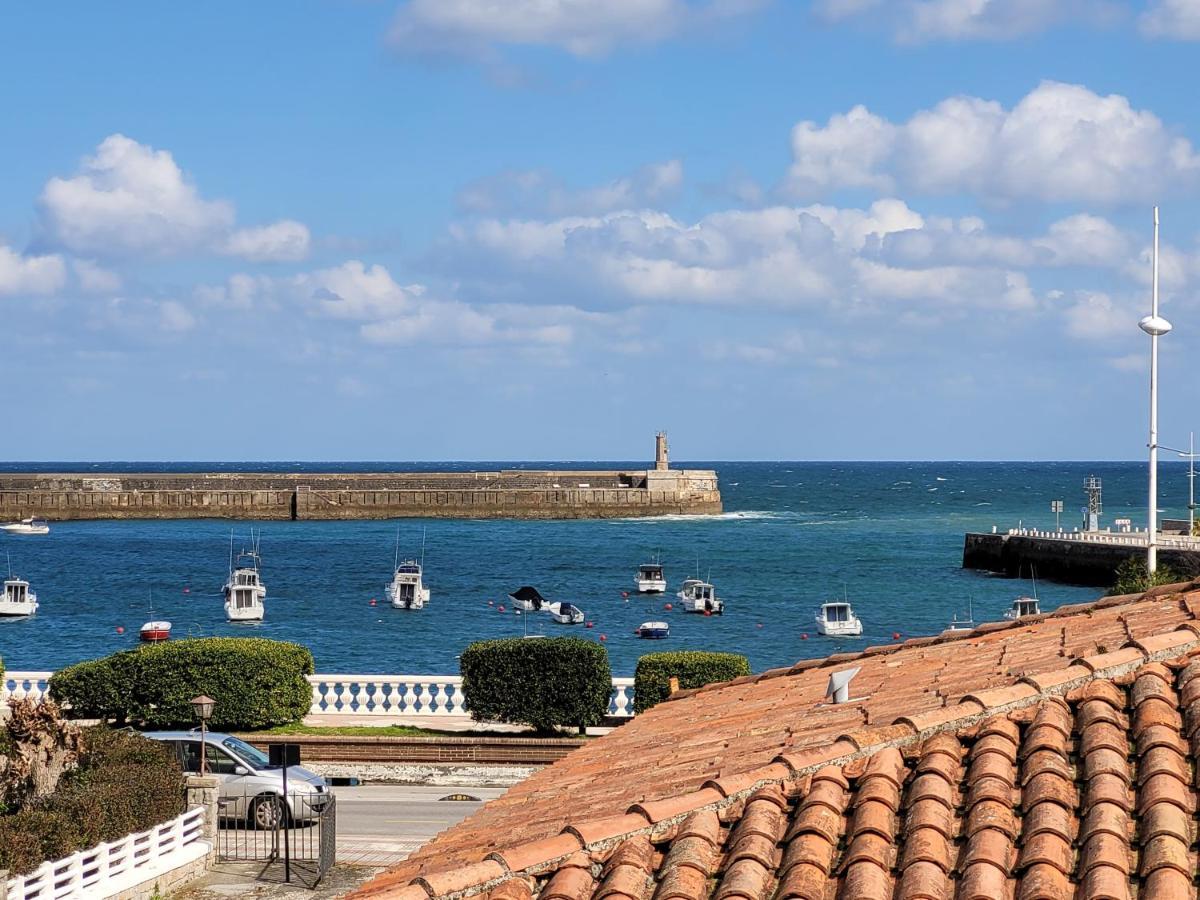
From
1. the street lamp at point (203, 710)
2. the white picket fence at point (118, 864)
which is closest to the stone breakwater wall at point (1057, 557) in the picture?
the street lamp at point (203, 710)

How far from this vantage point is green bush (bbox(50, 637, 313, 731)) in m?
28.3

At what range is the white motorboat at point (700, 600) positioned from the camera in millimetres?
74062

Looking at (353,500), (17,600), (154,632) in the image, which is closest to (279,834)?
(154,632)

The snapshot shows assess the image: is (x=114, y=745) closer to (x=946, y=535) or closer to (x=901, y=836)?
(x=901, y=836)

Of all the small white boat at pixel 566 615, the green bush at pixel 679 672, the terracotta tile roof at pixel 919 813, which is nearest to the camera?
the terracotta tile roof at pixel 919 813

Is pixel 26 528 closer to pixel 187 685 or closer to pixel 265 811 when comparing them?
pixel 187 685

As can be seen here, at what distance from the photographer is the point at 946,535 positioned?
440 ft

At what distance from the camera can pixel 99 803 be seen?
17922 millimetres

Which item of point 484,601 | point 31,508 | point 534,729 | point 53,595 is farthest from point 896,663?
point 31,508

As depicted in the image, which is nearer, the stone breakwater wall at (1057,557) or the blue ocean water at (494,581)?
the blue ocean water at (494,581)

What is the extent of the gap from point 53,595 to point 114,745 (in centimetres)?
7063

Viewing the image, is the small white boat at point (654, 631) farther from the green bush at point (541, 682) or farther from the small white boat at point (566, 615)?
the green bush at point (541, 682)

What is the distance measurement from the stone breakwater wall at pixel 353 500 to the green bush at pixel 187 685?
122 meters

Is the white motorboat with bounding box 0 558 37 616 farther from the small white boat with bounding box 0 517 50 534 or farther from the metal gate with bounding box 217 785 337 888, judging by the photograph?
the small white boat with bounding box 0 517 50 534
